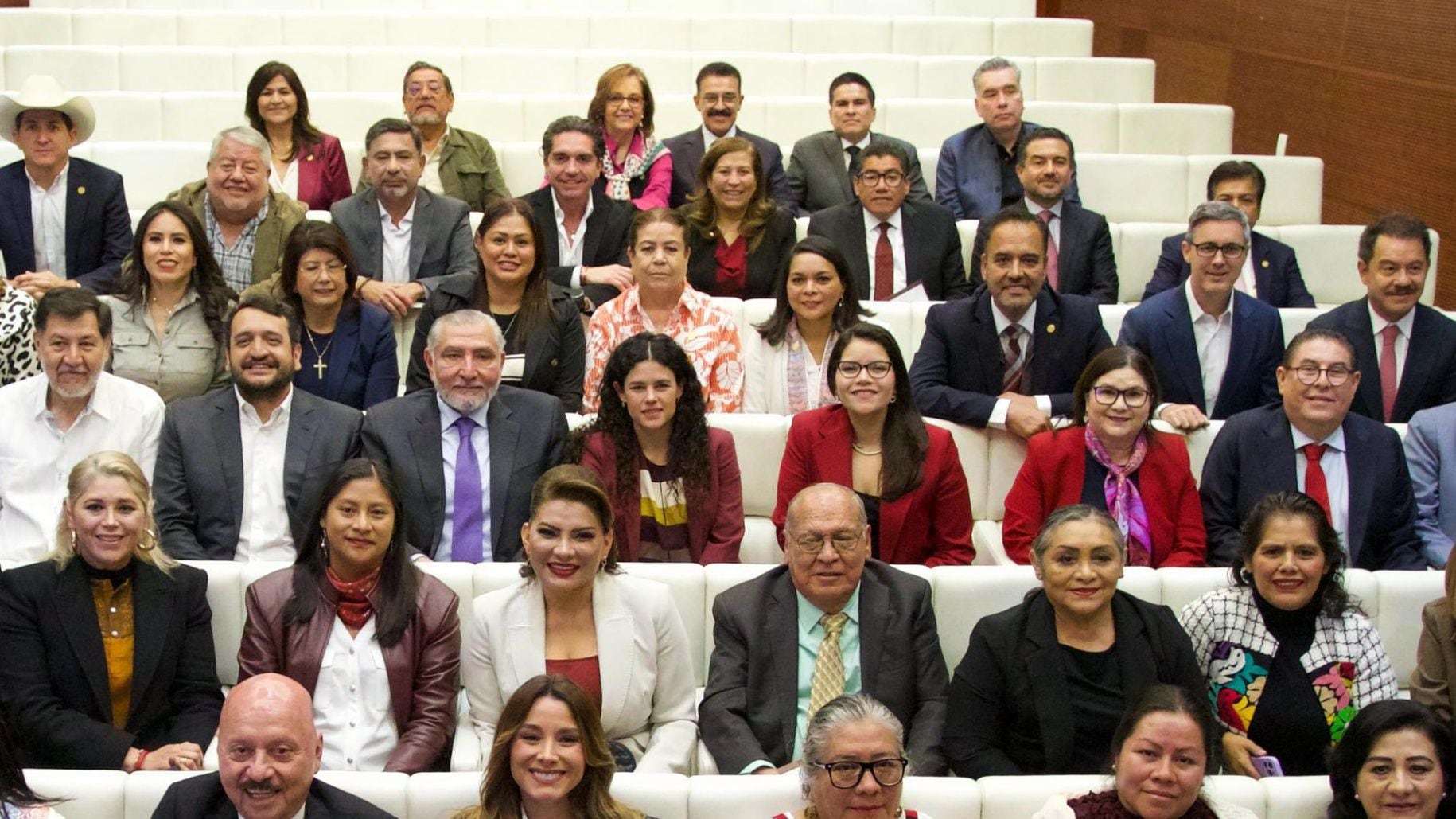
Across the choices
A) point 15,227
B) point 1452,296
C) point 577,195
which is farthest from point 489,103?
point 1452,296

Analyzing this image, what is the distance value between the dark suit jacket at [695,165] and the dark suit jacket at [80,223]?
1745mm

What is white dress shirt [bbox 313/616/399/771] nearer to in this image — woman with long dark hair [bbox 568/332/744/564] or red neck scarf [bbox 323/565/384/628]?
red neck scarf [bbox 323/565/384/628]

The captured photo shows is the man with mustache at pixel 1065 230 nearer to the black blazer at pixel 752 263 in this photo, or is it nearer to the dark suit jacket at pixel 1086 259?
the dark suit jacket at pixel 1086 259

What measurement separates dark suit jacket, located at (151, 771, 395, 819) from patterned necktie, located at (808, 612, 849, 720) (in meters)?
0.90

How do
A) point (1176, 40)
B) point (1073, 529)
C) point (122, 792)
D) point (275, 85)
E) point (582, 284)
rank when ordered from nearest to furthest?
point (122, 792)
point (1073, 529)
point (582, 284)
point (275, 85)
point (1176, 40)

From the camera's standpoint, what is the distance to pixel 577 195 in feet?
16.7

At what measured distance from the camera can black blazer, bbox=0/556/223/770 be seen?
10.4 feet

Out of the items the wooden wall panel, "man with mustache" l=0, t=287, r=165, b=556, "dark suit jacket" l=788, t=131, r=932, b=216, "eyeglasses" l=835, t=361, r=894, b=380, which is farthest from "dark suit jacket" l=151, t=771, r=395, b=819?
the wooden wall panel

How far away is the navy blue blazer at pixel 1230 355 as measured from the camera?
4.41m

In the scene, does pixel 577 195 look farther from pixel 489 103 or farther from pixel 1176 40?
pixel 1176 40

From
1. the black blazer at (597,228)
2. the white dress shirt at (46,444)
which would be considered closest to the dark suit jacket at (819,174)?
the black blazer at (597,228)

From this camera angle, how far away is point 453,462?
3.85m

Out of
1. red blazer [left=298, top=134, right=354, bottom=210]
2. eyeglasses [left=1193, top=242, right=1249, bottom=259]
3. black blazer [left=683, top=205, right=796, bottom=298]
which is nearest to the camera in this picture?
eyeglasses [left=1193, top=242, right=1249, bottom=259]

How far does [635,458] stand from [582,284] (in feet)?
4.08
